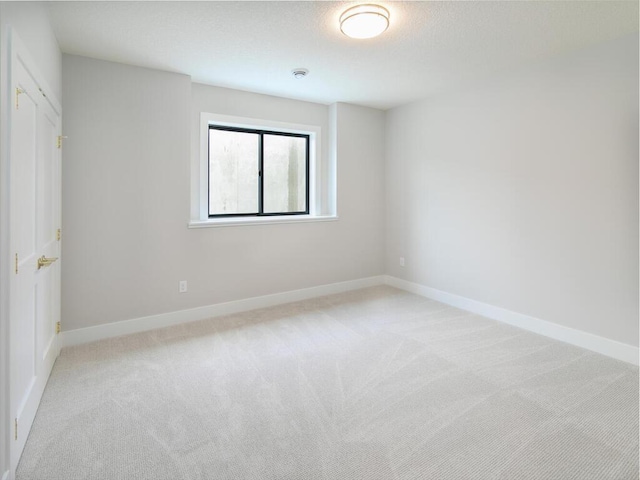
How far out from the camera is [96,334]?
3.18 m

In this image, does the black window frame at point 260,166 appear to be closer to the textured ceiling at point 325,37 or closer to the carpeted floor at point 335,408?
the textured ceiling at point 325,37

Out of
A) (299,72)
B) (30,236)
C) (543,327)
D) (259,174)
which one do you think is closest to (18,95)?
(30,236)

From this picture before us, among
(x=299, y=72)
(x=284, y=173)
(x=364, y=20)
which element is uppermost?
(x=299, y=72)

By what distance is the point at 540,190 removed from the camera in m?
3.26

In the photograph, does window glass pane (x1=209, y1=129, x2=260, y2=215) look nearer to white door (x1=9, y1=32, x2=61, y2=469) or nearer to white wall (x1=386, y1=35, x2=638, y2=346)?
white door (x1=9, y1=32, x2=61, y2=469)

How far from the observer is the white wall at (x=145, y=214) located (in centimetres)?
306

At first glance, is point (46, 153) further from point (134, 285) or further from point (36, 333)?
point (134, 285)

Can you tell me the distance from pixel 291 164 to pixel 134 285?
2.33 metres

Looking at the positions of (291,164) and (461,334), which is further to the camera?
(291,164)

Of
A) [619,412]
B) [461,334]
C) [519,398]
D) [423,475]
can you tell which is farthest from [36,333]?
[619,412]

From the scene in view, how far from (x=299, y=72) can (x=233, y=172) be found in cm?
140

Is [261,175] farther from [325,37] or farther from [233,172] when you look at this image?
[325,37]

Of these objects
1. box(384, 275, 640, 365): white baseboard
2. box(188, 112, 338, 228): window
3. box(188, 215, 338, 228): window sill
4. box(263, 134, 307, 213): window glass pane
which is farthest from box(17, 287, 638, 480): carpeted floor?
box(263, 134, 307, 213): window glass pane

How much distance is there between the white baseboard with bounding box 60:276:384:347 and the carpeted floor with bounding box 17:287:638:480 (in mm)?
122
